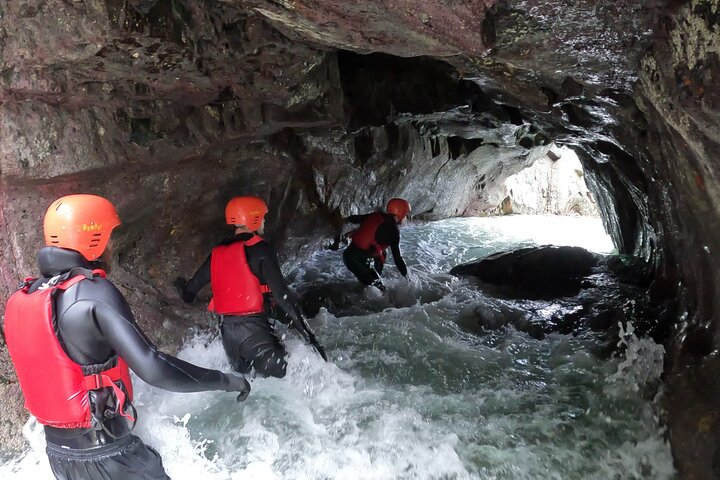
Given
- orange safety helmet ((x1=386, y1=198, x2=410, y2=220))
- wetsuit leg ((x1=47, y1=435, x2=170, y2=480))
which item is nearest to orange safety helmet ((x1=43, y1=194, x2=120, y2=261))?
wetsuit leg ((x1=47, y1=435, x2=170, y2=480))

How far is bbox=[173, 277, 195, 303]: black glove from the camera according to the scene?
4.71m

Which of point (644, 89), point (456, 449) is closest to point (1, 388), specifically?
point (456, 449)

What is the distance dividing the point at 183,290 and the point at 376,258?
3.20m

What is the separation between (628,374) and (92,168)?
4.78m

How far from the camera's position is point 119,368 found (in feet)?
8.59

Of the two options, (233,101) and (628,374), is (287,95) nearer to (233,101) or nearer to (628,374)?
(233,101)

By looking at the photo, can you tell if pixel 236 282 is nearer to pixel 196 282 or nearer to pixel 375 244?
pixel 196 282

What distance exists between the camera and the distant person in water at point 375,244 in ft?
23.4

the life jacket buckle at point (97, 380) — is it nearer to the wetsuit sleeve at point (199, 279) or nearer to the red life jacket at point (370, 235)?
the wetsuit sleeve at point (199, 279)

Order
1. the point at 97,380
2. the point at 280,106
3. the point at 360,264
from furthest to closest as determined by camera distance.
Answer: the point at 360,264, the point at 280,106, the point at 97,380

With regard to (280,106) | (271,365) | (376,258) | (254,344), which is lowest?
(271,365)

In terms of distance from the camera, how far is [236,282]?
→ 4.28m

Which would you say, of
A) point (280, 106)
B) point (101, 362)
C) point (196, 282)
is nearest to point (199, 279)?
point (196, 282)

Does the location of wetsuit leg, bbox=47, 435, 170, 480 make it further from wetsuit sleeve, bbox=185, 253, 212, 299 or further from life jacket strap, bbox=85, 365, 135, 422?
wetsuit sleeve, bbox=185, 253, 212, 299
